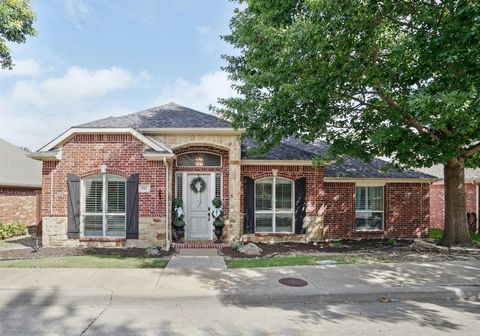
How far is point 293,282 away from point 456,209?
7462 millimetres

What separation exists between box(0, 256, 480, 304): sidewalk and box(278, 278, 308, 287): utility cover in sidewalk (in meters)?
0.13

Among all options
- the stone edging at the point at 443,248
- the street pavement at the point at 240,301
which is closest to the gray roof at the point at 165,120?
the street pavement at the point at 240,301

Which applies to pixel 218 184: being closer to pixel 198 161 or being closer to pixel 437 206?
pixel 198 161

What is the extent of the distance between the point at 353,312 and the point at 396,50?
19.8 feet

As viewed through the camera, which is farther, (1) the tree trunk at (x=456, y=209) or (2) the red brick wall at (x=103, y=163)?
(2) the red brick wall at (x=103, y=163)

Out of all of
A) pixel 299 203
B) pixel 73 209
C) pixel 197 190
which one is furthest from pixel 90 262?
pixel 299 203

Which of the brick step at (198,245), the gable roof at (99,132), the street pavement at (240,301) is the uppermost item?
the gable roof at (99,132)

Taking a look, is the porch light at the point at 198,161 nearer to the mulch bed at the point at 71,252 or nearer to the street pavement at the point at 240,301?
the mulch bed at the point at 71,252

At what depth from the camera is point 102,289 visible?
6.58 metres

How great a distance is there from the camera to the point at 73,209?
1142 centimetres

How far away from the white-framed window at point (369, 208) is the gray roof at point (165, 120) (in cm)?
645

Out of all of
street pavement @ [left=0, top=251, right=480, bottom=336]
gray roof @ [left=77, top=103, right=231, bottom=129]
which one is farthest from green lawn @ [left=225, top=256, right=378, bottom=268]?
gray roof @ [left=77, top=103, right=231, bottom=129]

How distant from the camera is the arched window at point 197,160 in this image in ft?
42.1

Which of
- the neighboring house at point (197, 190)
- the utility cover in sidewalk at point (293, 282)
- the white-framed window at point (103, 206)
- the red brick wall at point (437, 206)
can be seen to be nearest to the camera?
the utility cover in sidewalk at point (293, 282)
